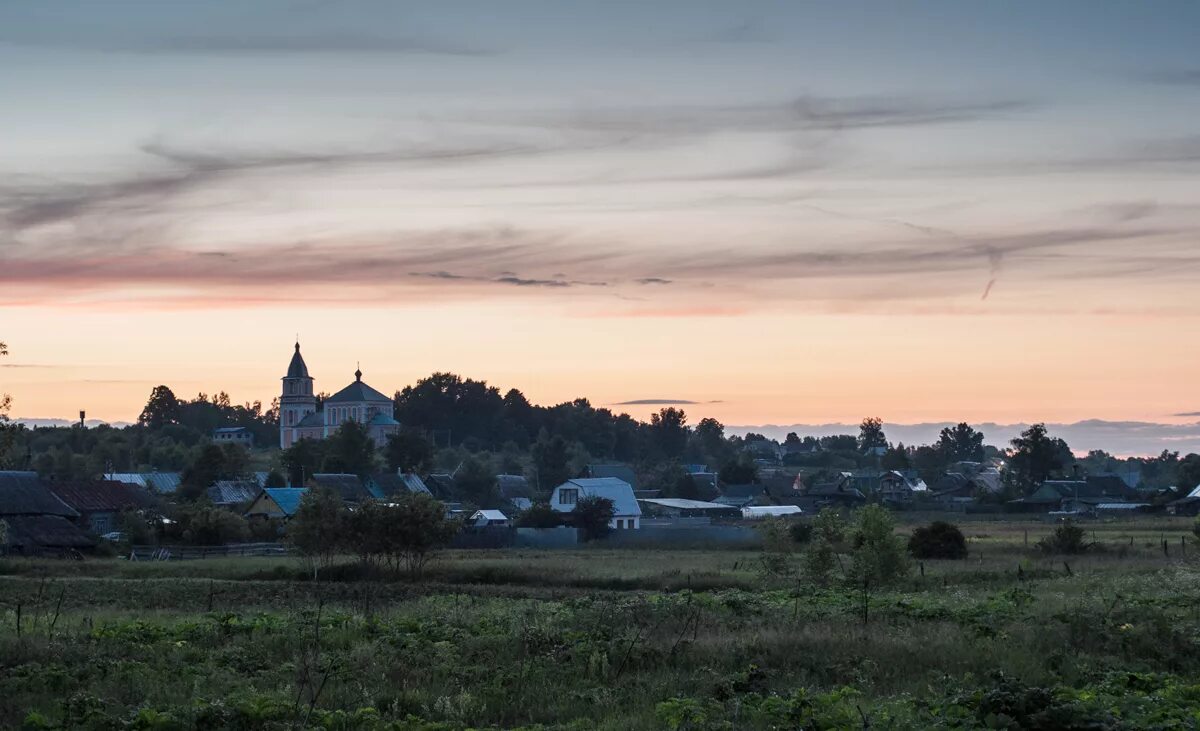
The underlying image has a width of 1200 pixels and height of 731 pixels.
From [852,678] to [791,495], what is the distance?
445ft

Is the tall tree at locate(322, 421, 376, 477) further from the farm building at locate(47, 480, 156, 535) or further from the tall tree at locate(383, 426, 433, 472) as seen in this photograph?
the farm building at locate(47, 480, 156, 535)

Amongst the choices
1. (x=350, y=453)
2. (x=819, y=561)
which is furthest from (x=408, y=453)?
(x=819, y=561)

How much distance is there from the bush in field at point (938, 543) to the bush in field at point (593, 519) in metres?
32.9

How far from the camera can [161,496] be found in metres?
114

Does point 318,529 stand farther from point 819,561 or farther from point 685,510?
point 685,510

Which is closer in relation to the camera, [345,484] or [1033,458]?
[345,484]

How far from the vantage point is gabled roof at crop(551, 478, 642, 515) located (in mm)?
109500

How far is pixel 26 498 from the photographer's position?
73.8 metres

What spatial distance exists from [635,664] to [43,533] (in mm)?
55810

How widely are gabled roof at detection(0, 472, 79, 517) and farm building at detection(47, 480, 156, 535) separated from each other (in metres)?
13.6

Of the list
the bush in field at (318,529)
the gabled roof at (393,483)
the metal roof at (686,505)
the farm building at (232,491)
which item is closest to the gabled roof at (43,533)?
the bush in field at (318,529)

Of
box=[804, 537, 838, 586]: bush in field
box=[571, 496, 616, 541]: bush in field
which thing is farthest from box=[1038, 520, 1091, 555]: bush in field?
box=[571, 496, 616, 541]: bush in field

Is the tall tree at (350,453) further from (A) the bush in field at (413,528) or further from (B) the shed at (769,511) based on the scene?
(A) the bush in field at (413,528)

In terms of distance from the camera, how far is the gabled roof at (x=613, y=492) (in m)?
110
